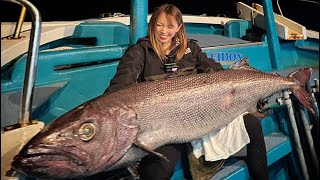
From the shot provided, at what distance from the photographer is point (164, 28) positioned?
7.91ft

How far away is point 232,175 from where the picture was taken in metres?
2.32

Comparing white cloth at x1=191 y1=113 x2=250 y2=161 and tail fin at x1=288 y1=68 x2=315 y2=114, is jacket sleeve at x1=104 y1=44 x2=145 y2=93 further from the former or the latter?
tail fin at x1=288 y1=68 x2=315 y2=114

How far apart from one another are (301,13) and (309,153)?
8150mm

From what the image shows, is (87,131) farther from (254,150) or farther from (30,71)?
(254,150)

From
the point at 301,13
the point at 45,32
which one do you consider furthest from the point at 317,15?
the point at 45,32

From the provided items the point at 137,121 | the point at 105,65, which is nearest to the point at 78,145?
the point at 137,121

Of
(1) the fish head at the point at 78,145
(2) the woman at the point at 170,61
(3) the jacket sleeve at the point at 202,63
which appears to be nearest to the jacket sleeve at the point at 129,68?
(2) the woman at the point at 170,61

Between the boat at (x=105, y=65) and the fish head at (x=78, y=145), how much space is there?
60 mm

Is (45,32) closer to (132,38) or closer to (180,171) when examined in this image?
(132,38)

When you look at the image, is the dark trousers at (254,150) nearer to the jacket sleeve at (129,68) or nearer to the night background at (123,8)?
the jacket sleeve at (129,68)

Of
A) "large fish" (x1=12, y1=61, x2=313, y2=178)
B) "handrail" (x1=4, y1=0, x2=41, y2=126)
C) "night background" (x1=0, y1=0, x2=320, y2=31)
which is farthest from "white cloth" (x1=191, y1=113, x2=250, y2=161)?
"night background" (x1=0, y1=0, x2=320, y2=31)

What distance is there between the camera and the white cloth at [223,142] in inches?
86.2

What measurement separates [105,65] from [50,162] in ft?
3.13

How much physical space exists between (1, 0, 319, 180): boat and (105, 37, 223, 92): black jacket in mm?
167
